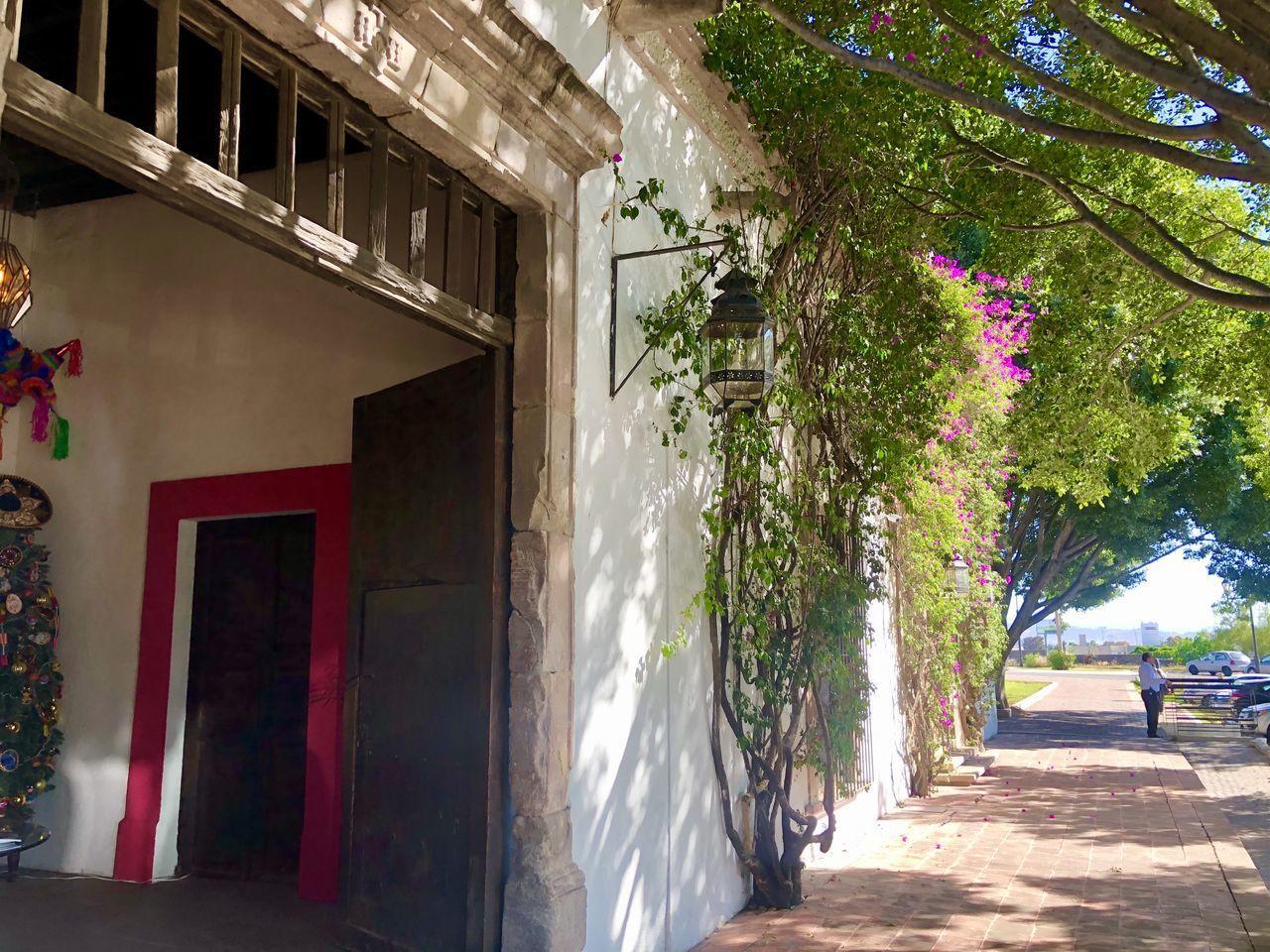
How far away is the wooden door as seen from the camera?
156 inches

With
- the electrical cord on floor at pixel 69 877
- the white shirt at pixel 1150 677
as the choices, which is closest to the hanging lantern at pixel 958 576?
the white shirt at pixel 1150 677

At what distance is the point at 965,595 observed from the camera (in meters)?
11.0

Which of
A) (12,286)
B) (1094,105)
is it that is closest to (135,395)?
(12,286)

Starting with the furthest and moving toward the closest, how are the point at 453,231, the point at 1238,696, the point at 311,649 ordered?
1. the point at 1238,696
2. the point at 311,649
3. the point at 453,231

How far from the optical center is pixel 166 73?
8.71 feet

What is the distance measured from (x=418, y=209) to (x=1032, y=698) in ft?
92.4

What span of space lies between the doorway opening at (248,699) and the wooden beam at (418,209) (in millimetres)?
3148

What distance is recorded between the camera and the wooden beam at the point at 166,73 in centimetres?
263

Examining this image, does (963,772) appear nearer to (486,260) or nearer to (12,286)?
(486,260)

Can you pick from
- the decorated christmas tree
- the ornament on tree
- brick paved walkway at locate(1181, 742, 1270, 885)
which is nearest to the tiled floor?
the decorated christmas tree

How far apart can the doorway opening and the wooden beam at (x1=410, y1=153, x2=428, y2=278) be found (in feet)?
10.3

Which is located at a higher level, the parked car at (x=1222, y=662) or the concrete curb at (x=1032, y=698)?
the parked car at (x=1222, y=662)

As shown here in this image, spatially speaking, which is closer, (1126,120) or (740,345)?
(1126,120)

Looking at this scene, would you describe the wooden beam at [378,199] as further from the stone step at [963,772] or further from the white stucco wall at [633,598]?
the stone step at [963,772]
